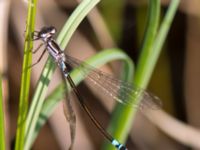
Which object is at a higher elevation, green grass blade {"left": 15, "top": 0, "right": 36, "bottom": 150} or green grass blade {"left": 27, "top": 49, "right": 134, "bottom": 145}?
green grass blade {"left": 15, "top": 0, "right": 36, "bottom": 150}

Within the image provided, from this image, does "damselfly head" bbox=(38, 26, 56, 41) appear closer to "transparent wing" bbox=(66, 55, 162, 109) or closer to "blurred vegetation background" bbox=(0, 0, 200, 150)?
"transparent wing" bbox=(66, 55, 162, 109)

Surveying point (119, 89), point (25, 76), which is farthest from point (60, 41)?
point (119, 89)

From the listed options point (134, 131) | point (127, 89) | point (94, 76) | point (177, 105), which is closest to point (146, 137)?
point (134, 131)

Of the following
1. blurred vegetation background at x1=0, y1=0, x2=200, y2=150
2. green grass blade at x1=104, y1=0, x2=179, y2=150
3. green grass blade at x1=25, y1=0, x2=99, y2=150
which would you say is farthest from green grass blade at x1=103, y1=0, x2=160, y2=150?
blurred vegetation background at x1=0, y1=0, x2=200, y2=150

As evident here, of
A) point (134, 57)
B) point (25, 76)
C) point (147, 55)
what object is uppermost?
point (25, 76)

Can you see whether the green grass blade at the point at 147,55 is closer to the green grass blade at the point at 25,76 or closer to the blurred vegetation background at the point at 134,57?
the green grass blade at the point at 25,76

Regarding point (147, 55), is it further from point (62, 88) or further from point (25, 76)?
point (25, 76)

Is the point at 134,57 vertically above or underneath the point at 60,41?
underneath
